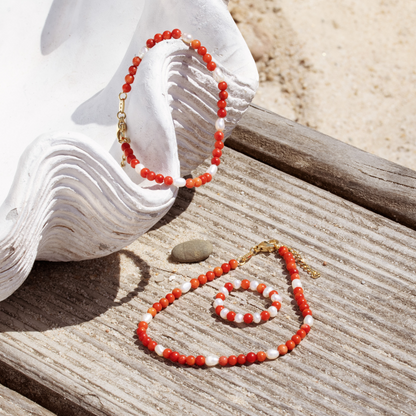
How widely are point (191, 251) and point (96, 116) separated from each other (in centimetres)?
49

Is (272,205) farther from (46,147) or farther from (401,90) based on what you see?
(401,90)

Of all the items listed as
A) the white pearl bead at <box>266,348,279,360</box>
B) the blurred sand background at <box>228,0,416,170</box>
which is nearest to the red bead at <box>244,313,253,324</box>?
the white pearl bead at <box>266,348,279,360</box>

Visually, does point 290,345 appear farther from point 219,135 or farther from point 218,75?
point 218,75

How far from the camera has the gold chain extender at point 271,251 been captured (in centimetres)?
147

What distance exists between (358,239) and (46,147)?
0.91 meters

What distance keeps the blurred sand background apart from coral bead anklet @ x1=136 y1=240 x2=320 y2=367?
77.4 inches

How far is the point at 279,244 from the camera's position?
151 cm

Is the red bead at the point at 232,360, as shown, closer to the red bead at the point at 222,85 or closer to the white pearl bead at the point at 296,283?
the white pearl bead at the point at 296,283

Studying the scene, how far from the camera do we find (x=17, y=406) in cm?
116

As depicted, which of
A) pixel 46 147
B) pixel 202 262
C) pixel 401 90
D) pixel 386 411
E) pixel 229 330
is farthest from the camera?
pixel 401 90

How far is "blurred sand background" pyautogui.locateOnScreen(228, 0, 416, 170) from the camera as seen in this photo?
11.0ft

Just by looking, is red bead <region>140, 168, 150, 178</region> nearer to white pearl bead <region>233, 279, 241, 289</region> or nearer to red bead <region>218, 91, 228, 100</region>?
red bead <region>218, 91, 228, 100</region>

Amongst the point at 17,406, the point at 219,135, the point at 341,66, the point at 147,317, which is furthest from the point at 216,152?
the point at 341,66

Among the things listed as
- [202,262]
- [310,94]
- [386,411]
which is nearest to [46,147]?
[202,262]
